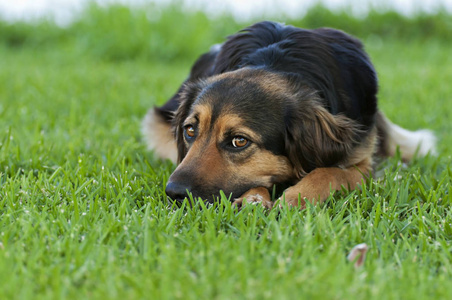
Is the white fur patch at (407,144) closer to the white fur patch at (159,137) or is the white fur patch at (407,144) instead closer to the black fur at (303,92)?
the black fur at (303,92)

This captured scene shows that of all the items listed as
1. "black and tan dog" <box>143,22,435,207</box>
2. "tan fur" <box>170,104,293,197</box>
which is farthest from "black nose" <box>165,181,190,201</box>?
"tan fur" <box>170,104,293,197</box>

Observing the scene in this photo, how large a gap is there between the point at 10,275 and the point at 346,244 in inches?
64.2

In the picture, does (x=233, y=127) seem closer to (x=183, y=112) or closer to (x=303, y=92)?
(x=303, y=92)

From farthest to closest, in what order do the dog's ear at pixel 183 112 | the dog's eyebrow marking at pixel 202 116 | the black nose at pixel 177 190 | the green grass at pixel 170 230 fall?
the dog's ear at pixel 183 112
the dog's eyebrow marking at pixel 202 116
the black nose at pixel 177 190
the green grass at pixel 170 230

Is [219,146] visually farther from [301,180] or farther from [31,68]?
[31,68]

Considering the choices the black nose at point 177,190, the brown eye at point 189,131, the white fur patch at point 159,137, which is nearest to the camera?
the black nose at point 177,190

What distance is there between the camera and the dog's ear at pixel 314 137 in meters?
3.79

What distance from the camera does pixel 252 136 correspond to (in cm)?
368

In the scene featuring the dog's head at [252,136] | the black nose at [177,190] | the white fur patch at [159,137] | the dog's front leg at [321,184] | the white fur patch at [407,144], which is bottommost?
the white fur patch at [407,144]

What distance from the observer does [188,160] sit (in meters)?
3.64

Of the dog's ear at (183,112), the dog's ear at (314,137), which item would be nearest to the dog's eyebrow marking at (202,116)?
the dog's ear at (183,112)

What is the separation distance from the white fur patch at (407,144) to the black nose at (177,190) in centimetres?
237

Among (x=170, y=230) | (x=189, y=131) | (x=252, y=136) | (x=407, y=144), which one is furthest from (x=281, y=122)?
(x=407, y=144)

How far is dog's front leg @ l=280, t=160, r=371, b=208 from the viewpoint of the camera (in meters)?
3.59
